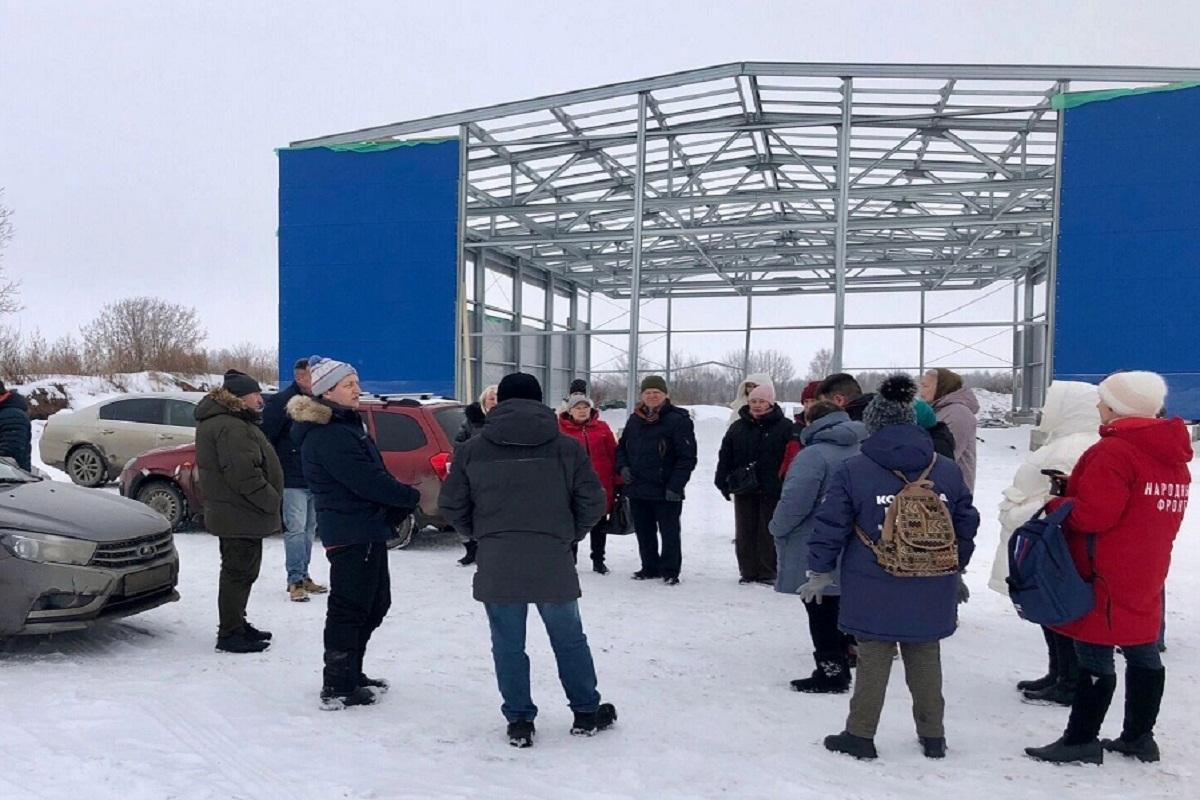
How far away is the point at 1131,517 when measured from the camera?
3.54m

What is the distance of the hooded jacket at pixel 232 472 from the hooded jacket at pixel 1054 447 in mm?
4048

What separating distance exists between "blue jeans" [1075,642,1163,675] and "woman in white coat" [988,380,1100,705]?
0.73 m

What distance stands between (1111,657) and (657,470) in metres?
3.89

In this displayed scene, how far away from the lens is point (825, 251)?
20750 millimetres

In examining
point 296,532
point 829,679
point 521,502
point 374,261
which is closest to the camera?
point 521,502

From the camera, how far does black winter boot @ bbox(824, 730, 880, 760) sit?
12.1 ft

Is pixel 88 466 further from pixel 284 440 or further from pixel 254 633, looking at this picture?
pixel 254 633

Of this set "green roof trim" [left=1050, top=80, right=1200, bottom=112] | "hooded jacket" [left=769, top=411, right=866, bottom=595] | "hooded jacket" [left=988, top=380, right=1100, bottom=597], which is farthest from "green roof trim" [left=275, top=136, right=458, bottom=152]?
"hooded jacket" [left=988, top=380, right=1100, bottom=597]

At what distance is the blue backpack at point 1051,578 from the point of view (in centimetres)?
358

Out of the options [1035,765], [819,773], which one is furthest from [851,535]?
[1035,765]

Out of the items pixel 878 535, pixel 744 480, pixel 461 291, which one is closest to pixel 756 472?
pixel 744 480

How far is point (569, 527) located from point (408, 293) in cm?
1162

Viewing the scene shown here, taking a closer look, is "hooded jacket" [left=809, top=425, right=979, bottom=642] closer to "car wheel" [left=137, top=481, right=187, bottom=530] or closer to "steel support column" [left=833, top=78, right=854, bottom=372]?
"car wheel" [left=137, top=481, right=187, bottom=530]

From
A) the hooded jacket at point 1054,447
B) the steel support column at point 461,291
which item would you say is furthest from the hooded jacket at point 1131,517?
the steel support column at point 461,291
